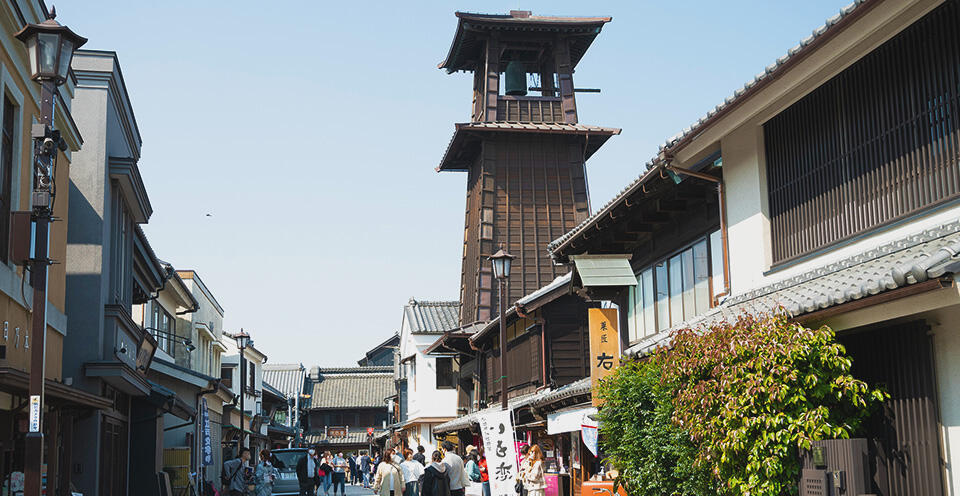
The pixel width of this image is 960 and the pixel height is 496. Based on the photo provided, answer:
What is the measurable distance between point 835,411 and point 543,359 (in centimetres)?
1965

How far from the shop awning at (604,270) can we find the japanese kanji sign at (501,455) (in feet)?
13.7

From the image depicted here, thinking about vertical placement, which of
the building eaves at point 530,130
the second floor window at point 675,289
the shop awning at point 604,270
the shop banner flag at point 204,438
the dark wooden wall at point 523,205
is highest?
the building eaves at point 530,130

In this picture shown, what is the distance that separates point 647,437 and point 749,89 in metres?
4.92

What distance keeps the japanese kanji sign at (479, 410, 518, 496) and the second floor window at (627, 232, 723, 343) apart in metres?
3.64

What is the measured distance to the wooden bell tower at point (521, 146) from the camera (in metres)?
39.9

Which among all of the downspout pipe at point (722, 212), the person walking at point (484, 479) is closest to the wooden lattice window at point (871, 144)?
the downspout pipe at point (722, 212)

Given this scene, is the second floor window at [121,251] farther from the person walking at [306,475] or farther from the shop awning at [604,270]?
the person walking at [306,475]

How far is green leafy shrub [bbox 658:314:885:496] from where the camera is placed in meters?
9.18

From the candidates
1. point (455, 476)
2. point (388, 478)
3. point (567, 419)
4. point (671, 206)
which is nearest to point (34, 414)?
point (388, 478)

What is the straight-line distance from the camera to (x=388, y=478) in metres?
17.4

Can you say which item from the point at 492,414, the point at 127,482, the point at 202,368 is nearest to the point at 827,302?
the point at 492,414

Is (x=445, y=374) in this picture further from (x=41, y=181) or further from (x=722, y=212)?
(x=41, y=181)

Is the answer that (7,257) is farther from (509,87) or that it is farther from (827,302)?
(509,87)

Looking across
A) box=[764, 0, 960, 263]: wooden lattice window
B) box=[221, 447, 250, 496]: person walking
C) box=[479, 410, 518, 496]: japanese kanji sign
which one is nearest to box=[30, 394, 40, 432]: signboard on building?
box=[764, 0, 960, 263]: wooden lattice window
